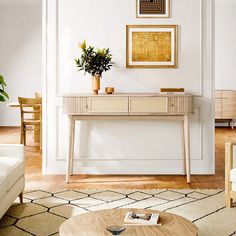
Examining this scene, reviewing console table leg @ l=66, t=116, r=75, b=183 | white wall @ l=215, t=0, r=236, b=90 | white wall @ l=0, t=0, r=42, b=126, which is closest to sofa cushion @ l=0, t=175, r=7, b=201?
console table leg @ l=66, t=116, r=75, b=183

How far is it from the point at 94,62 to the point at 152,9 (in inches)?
34.6

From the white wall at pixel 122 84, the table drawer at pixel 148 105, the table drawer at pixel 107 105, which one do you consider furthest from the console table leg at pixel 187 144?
the table drawer at pixel 107 105

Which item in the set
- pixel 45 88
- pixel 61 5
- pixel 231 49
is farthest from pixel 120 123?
pixel 231 49

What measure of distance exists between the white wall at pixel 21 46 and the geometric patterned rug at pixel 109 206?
242 inches

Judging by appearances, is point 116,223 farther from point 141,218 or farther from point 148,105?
point 148,105

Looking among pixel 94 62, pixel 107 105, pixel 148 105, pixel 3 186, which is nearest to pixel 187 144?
pixel 148 105

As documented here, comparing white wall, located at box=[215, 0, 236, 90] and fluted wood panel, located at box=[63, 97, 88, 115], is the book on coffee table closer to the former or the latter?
fluted wood panel, located at box=[63, 97, 88, 115]

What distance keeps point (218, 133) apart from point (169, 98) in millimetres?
4468

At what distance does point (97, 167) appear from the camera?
5.32 metres

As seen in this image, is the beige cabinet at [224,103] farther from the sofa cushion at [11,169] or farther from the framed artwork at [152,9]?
the sofa cushion at [11,169]

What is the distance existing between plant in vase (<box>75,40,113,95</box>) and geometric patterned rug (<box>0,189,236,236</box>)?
1200mm

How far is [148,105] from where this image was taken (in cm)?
481

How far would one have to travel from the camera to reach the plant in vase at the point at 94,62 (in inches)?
196

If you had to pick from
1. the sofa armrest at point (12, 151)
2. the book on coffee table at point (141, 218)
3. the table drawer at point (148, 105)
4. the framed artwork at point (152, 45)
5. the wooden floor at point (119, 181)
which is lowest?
the wooden floor at point (119, 181)
